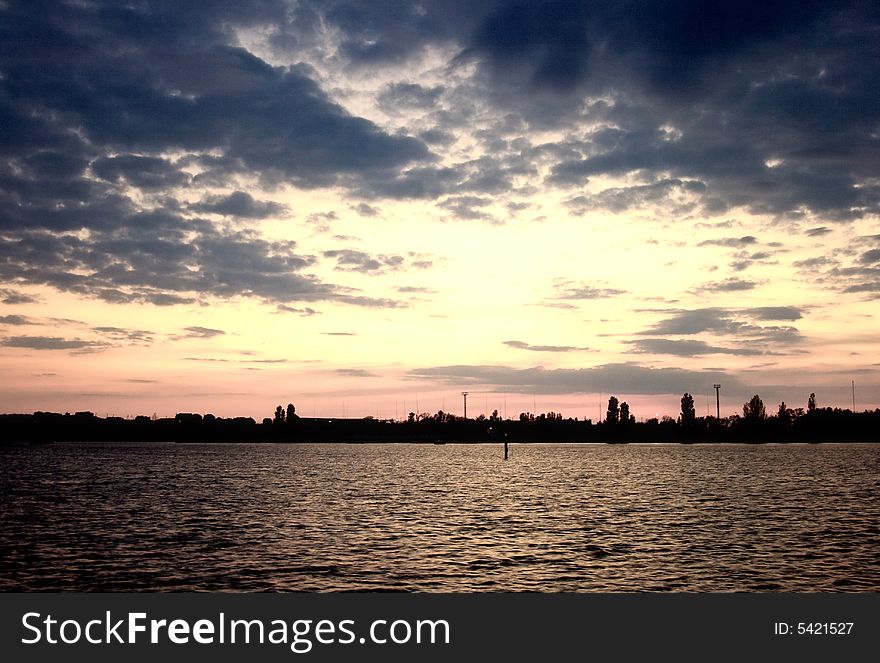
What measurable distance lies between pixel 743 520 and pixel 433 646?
5371cm

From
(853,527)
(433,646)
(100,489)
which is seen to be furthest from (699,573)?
(100,489)

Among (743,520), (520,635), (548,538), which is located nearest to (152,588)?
(520,635)

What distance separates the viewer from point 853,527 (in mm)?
64438

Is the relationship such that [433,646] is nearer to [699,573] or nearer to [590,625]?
[590,625]

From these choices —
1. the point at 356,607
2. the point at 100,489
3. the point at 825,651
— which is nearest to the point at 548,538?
the point at 356,607

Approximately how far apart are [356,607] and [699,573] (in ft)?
70.8

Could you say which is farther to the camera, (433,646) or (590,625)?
(590,625)

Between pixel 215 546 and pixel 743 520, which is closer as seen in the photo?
pixel 215 546

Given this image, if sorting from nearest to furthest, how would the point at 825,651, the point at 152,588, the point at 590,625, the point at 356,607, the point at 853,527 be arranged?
the point at 825,651 → the point at 590,625 → the point at 356,607 → the point at 152,588 → the point at 853,527

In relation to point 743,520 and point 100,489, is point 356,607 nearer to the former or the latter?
point 743,520

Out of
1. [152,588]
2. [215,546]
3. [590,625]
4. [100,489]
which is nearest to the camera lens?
[590,625]

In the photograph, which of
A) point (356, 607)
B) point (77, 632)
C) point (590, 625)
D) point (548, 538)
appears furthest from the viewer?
point (548, 538)

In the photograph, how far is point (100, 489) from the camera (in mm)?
109438

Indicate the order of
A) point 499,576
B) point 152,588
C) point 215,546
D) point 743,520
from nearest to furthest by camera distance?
point 152,588
point 499,576
point 215,546
point 743,520
